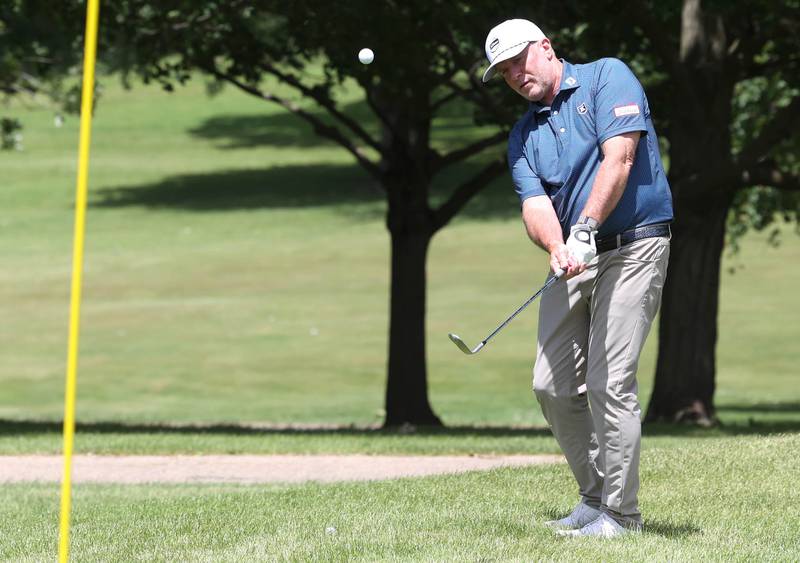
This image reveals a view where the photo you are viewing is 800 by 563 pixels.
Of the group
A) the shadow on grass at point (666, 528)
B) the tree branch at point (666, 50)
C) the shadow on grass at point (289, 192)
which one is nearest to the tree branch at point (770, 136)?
the tree branch at point (666, 50)

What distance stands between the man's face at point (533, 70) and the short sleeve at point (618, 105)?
0.22 m

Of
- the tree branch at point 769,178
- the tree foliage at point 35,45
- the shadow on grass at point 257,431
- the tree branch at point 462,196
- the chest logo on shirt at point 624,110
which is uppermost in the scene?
the tree foliage at point 35,45

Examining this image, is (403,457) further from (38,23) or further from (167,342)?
(167,342)

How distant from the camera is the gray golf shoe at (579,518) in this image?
21.4 feet

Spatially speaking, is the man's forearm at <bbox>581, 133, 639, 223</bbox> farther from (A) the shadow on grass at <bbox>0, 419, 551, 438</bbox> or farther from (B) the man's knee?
(A) the shadow on grass at <bbox>0, 419, 551, 438</bbox>

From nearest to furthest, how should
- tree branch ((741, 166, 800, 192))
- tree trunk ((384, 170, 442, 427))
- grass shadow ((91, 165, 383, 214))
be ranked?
tree branch ((741, 166, 800, 192)) → tree trunk ((384, 170, 442, 427)) → grass shadow ((91, 165, 383, 214))

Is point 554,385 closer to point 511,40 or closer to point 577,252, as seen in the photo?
point 577,252

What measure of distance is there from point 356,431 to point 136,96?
225 feet

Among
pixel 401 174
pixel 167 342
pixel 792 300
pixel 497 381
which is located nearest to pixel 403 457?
pixel 401 174

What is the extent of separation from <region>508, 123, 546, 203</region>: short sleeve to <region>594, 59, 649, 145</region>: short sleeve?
363 millimetres

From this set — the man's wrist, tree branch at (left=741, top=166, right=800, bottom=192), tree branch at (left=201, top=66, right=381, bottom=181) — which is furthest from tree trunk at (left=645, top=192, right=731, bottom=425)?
the man's wrist

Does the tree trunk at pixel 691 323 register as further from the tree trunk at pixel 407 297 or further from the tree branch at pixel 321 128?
the tree branch at pixel 321 128

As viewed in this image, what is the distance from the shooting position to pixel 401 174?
57.1 ft

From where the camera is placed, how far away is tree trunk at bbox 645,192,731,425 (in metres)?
16.6
